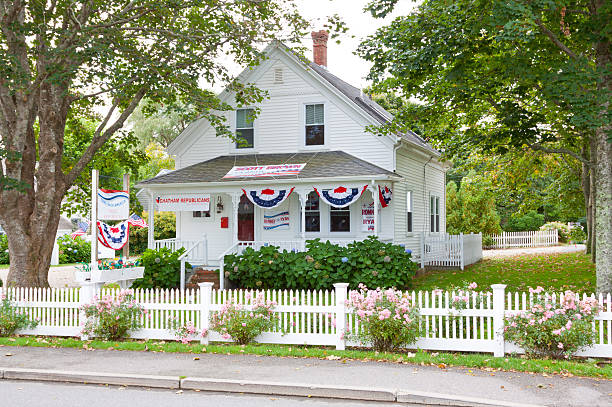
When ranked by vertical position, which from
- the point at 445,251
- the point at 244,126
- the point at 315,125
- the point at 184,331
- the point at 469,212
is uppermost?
the point at 244,126

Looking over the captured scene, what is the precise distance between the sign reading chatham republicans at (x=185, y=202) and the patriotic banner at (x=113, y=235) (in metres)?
6.64

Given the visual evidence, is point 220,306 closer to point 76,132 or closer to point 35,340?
point 35,340

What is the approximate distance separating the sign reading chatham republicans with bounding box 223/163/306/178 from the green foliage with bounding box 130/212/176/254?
57.0 ft

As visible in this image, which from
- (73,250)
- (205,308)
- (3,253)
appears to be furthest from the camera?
(73,250)

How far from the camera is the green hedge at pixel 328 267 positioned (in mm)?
17219

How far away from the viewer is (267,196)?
1970 cm

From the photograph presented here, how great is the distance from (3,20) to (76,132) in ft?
25.0

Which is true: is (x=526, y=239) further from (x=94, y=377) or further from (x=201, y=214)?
(x=94, y=377)

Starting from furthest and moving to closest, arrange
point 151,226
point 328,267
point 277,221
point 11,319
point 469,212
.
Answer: point 469,212
point 277,221
point 151,226
point 328,267
point 11,319

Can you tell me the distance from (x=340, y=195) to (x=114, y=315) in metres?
9.67

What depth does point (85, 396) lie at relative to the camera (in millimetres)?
7629

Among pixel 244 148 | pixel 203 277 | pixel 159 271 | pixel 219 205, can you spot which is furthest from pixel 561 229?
pixel 159 271

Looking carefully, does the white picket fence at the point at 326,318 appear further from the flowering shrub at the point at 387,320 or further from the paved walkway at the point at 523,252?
the paved walkway at the point at 523,252

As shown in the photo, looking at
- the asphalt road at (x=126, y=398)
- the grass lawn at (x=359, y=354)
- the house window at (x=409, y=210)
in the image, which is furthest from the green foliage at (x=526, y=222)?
the asphalt road at (x=126, y=398)
